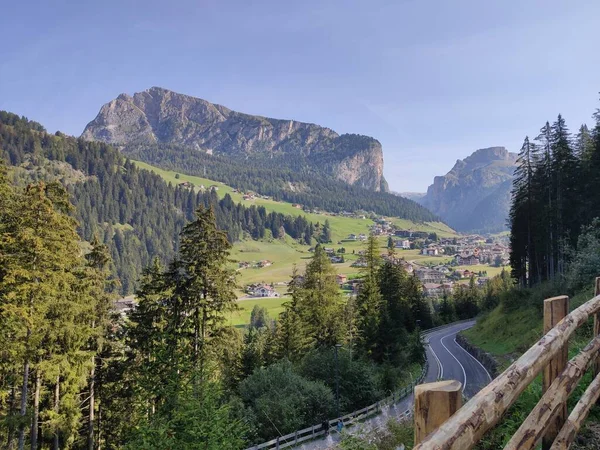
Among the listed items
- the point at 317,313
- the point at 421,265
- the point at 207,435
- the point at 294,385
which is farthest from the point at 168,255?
the point at 207,435

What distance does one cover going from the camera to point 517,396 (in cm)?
233

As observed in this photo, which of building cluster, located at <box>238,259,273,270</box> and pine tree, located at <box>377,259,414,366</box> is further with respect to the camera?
building cluster, located at <box>238,259,273,270</box>

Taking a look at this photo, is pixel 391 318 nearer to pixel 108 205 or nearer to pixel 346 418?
pixel 346 418

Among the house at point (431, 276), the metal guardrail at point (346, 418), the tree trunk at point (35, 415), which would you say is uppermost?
the tree trunk at point (35, 415)

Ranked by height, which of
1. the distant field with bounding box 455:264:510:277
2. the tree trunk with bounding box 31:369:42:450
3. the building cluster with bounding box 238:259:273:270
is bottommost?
the distant field with bounding box 455:264:510:277

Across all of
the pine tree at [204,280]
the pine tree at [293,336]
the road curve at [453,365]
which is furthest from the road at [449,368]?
the pine tree at [293,336]

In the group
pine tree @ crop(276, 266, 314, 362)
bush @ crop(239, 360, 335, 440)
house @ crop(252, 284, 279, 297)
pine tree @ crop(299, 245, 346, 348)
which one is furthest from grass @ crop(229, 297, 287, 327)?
bush @ crop(239, 360, 335, 440)

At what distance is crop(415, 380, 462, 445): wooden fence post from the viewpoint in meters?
1.74

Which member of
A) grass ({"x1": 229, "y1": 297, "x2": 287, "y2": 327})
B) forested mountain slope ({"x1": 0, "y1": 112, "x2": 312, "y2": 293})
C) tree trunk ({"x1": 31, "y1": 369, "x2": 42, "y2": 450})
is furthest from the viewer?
forested mountain slope ({"x1": 0, "y1": 112, "x2": 312, "y2": 293})

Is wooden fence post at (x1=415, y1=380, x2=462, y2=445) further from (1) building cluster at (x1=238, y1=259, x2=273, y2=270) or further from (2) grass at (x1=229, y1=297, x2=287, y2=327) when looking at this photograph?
(1) building cluster at (x1=238, y1=259, x2=273, y2=270)

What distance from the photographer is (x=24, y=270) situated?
14.8 metres

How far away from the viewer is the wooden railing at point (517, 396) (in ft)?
5.64

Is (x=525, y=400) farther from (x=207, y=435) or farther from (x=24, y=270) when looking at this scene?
(x=24, y=270)

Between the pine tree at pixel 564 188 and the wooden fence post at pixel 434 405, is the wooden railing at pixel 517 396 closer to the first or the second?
the wooden fence post at pixel 434 405
